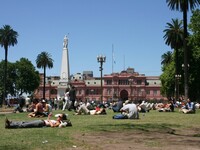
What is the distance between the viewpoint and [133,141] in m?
10.9

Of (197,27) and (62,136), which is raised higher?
(197,27)

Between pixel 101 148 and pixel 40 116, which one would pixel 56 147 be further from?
pixel 40 116

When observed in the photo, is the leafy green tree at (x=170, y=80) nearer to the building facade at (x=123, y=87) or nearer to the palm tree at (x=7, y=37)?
the palm tree at (x=7, y=37)

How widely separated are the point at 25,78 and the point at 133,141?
9612cm

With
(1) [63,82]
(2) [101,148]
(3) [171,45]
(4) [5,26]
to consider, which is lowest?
(2) [101,148]

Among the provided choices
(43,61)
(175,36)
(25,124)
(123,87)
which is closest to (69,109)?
(25,124)

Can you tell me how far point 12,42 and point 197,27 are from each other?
4559cm

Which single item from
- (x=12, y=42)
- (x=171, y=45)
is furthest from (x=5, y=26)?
(x=171, y=45)

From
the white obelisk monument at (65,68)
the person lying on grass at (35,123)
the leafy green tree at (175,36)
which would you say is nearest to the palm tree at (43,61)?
the white obelisk monument at (65,68)

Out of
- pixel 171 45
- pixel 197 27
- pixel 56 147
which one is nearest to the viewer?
pixel 56 147

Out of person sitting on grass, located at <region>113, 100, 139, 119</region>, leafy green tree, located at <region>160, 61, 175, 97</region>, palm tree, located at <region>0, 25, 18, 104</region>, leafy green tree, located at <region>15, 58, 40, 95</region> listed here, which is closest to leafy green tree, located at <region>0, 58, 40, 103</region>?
leafy green tree, located at <region>15, 58, 40, 95</region>

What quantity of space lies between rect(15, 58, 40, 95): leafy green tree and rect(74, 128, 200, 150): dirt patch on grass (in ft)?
306

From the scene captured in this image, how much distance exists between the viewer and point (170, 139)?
11.5 metres

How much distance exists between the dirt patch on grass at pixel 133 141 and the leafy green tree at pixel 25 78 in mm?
93135
